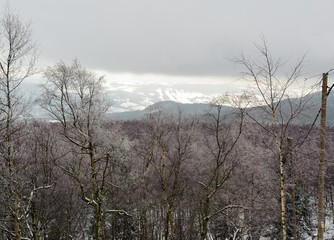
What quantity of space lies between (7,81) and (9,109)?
1064mm

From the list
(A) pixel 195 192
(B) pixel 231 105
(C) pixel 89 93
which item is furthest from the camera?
(A) pixel 195 192

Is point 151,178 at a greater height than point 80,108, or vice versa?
point 80,108

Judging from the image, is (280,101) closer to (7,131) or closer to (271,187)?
(7,131)

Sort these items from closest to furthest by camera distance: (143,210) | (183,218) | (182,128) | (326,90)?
(326,90) → (182,128) → (143,210) → (183,218)

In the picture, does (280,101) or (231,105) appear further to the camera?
(231,105)

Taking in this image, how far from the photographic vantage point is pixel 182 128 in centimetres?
2559

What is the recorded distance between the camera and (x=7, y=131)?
471 inches

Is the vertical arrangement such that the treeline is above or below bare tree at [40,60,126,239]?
below

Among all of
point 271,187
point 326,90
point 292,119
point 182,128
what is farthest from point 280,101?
point 271,187

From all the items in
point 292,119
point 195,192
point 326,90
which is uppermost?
point 326,90

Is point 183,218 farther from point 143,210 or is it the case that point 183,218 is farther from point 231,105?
point 231,105

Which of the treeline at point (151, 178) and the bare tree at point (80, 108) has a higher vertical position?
the bare tree at point (80, 108)

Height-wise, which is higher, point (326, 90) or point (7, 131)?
point (326, 90)

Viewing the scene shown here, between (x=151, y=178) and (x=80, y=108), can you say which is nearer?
(x=80, y=108)
